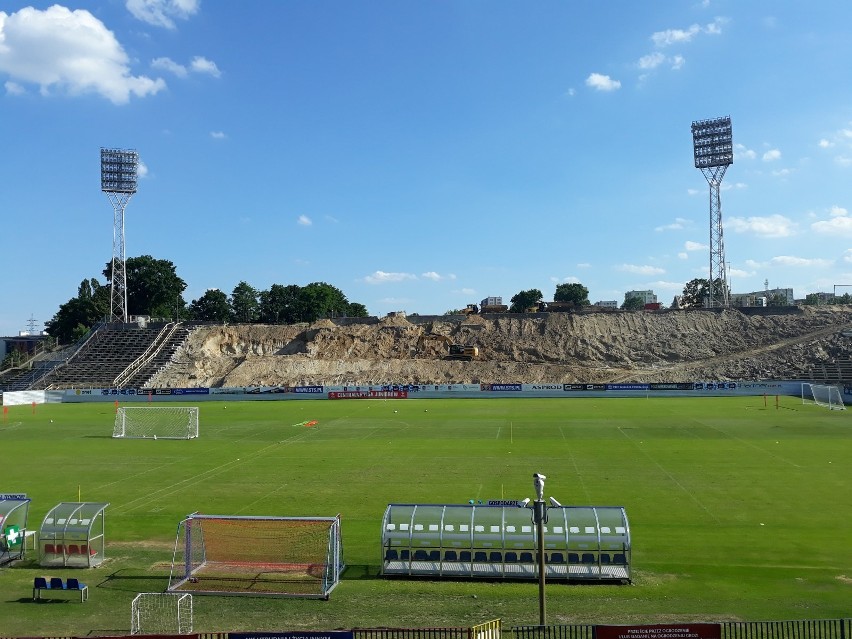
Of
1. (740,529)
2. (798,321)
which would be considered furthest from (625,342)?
(740,529)

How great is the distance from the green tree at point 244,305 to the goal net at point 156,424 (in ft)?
324

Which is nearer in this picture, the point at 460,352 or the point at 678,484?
the point at 678,484

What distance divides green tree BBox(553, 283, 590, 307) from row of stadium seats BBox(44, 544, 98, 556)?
177m

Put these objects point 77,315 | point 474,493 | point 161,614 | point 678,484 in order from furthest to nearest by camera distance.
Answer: point 77,315
point 678,484
point 474,493
point 161,614

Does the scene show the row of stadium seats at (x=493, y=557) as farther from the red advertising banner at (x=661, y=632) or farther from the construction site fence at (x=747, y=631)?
the red advertising banner at (x=661, y=632)

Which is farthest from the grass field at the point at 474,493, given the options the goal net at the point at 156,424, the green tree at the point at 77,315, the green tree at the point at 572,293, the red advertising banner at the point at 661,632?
the green tree at the point at 572,293

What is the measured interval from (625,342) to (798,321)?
27.6 metres

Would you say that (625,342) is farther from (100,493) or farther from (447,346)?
(100,493)

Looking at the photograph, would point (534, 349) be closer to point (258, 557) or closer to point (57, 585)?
point (258, 557)

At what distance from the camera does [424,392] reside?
84.7m

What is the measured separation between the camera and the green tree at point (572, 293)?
190250mm

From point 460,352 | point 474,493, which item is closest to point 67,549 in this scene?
point 474,493

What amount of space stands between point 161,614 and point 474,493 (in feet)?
46.1

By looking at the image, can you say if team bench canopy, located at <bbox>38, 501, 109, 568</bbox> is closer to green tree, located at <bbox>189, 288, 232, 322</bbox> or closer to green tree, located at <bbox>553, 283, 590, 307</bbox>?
green tree, located at <bbox>189, 288, 232, 322</bbox>
